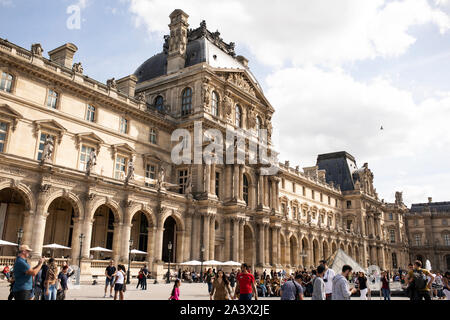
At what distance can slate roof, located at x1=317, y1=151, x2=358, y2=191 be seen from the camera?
84256 millimetres

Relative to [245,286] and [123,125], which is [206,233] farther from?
[245,286]

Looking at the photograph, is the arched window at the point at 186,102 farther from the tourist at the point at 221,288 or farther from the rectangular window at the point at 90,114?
the tourist at the point at 221,288

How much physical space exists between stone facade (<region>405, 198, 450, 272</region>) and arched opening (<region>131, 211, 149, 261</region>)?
8006 cm

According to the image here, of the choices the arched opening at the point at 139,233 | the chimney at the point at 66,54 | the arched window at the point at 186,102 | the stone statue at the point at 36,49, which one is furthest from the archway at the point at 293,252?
the stone statue at the point at 36,49

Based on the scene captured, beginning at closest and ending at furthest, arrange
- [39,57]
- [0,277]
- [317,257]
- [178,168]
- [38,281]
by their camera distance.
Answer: [38,281], [0,277], [39,57], [178,168], [317,257]

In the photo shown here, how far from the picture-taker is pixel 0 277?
24203mm

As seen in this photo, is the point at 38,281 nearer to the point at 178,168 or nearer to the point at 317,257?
the point at 178,168

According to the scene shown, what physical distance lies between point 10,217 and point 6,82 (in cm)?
988

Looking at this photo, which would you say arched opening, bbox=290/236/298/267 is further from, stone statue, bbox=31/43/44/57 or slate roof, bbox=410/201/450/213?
slate roof, bbox=410/201/450/213

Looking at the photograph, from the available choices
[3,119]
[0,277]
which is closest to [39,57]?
[3,119]

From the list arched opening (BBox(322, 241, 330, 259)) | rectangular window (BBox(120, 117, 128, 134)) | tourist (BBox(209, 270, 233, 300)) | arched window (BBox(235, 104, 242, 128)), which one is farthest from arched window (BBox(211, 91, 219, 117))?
arched opening (BBox(322, 241, 330, 259))

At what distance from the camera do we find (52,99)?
104 ft

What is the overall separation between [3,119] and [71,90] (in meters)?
6.51
